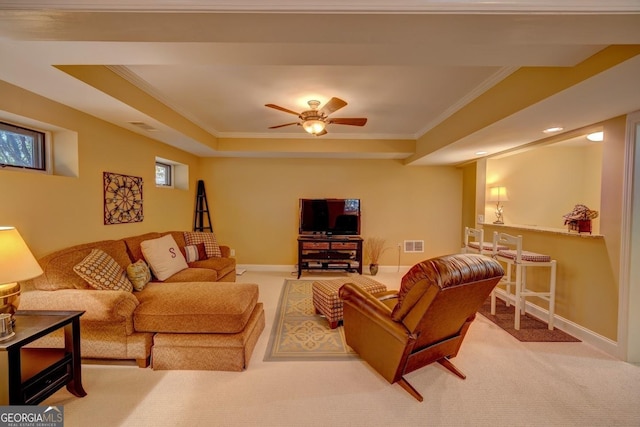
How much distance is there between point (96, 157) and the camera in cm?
291

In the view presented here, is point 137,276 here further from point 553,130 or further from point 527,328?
point 553,130

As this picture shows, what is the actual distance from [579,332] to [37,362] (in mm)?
4709

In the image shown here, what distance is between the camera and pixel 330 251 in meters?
5.02

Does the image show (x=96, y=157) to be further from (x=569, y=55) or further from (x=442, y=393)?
(x=569, y=55)

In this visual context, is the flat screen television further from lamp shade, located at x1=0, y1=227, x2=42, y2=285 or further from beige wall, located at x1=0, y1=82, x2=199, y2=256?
lamp shade, located at x1=0, y1=227, x2=42, y2=285

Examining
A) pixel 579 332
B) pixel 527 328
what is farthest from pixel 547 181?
pixel 527 328

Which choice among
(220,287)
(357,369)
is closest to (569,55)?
(357,369)

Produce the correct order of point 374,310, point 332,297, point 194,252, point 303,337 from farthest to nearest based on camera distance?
point 194,252
point 332,297
point 303,337
point 374,310

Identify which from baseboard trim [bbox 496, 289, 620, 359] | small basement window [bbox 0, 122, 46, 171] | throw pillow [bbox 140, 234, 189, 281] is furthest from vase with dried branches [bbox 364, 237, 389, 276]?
small basement window [bbox 0, 122, 46, 171]

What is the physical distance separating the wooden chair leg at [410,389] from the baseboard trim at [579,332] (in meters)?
2.09

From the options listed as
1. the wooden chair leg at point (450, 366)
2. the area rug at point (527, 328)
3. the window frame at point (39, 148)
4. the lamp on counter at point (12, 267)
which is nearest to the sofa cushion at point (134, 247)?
the window frame at point (39, 148)

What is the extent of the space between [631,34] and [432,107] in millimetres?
2118

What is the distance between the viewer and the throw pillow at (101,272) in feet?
7.49

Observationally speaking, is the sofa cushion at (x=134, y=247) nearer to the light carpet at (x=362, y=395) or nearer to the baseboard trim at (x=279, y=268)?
the light carpet at (x=362, y=395)
